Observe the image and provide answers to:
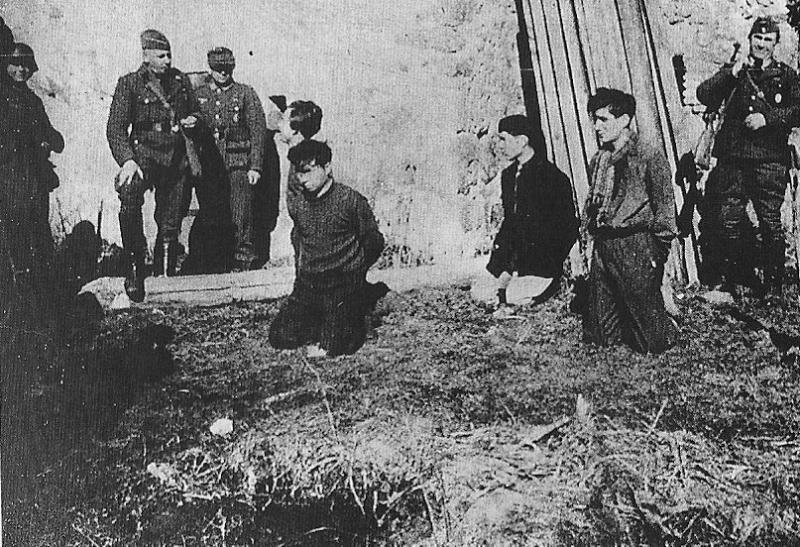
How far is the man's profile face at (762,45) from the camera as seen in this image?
371 cm

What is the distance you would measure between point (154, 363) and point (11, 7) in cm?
174

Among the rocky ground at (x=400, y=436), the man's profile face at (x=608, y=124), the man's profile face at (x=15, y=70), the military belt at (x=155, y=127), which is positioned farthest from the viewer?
the man's profile face at (x=608, y=124)

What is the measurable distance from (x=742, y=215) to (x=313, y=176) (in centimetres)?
210

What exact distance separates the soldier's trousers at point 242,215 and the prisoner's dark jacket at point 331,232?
0.70 ft

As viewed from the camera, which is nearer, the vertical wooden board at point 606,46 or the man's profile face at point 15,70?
the man's profile face at point 15,70

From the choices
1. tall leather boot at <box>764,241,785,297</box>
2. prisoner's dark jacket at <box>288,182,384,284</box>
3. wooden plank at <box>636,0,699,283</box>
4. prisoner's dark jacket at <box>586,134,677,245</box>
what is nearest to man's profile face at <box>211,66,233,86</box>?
prisoner's dark jacket at <box>288,182,384,284</box>

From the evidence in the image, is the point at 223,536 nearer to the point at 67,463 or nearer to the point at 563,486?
the point at 67,463

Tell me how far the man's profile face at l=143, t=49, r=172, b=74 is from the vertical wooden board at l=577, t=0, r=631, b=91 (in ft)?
6.62

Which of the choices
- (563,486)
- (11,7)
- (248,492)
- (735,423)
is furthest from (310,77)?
(735,423)

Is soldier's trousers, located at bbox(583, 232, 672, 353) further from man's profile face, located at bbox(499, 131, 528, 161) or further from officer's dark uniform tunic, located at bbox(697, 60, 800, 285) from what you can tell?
man's profile face, located at bbox(499, 131, 528, 161)

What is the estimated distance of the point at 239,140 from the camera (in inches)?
142

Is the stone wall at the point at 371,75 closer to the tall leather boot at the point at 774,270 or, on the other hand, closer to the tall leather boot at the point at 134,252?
the tall leather boot at the point at 134,252

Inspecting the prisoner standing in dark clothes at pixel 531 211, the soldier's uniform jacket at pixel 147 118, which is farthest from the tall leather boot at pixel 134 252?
the prisoner standing in dark clothes at pixel 531 211

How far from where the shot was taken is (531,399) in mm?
3535
